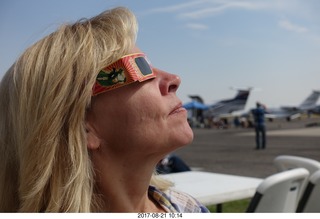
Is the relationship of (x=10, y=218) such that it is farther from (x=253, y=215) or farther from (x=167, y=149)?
(x=253, y=215)

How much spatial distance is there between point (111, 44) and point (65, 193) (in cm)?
27

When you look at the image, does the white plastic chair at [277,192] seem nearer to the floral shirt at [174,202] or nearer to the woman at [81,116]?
the floral shirt at [174,202]

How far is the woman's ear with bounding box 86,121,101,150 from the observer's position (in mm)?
805

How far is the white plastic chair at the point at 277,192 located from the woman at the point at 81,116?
728 mm

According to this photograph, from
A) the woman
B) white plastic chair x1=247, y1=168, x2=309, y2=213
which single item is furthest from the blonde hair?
white plastic chair x1=247, y1=168, x2=309, y2=213

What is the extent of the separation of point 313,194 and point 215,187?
0.45m

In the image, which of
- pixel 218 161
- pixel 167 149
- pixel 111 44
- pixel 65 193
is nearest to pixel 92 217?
pixel 65 193

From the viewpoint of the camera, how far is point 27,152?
77 cm

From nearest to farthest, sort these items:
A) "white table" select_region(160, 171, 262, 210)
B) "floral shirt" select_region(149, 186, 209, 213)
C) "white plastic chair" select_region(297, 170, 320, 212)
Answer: "floral shirt" select_region(149, 186, 209, 213)
"white plastic chair" select_region(297, 170, 320, 212)
"white table" select_region(160, 171, 262, 210)

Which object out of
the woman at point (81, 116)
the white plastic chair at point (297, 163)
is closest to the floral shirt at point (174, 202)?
the woman at point (81, 116)

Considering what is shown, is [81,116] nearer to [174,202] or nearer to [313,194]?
[174,202]

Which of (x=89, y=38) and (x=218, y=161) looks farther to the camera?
(x=218, y=161)

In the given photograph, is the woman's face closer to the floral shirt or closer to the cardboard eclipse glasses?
the cardboard eclipse glasses

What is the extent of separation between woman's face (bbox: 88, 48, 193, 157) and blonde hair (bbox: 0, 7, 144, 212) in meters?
0.04
